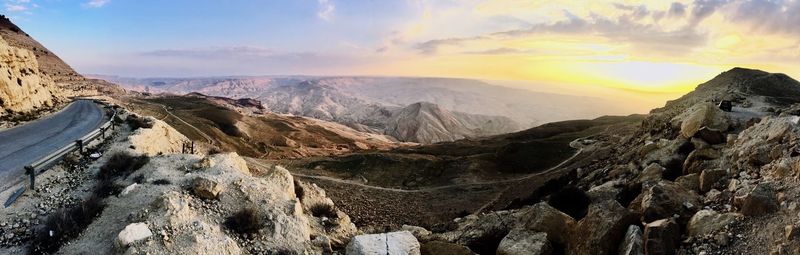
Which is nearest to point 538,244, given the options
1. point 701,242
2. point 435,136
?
point 701,242

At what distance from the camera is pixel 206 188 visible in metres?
14.0

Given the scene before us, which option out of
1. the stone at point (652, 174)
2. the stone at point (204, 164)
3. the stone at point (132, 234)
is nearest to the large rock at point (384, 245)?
the stone at point (132, 234)

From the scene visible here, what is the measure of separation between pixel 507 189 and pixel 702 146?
21.6m

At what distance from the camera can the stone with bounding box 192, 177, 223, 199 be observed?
45.8ft

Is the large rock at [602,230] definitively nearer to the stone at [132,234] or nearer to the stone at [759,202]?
the stone at [759,202]

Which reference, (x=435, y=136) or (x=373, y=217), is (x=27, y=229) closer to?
(x=373, y=217)

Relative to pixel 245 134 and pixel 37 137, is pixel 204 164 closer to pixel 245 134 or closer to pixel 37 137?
pixel 37 137

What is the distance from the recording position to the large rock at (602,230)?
1194cm

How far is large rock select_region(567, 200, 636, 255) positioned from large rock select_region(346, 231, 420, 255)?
4411mm

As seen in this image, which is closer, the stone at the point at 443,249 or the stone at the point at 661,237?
the stone at the point at 661,237

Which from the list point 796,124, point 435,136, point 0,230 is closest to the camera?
point 0,230

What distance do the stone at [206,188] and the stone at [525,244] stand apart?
868 centimetres

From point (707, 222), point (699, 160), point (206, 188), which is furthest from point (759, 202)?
point (206, 188)

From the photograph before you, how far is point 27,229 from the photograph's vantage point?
1247 centimetres
